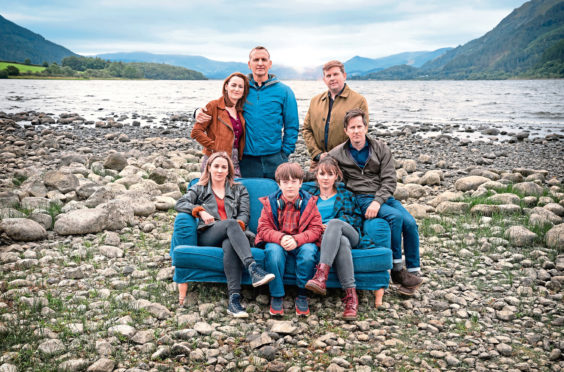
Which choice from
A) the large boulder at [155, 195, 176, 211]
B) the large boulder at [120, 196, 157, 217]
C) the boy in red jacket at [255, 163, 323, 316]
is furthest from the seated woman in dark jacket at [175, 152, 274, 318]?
the large boulder at [155, 195, 176, 211]

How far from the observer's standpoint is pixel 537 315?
197 inches

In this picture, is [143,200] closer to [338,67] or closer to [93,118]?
[338,67]

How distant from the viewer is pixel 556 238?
6953 millimetres

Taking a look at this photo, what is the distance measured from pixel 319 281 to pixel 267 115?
2.99 m

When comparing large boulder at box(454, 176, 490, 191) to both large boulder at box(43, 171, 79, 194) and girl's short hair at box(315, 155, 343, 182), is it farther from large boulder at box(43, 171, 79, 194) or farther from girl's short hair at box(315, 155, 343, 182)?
large boulder at box(43, 171, 79, 194)

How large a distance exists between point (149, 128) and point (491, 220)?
21700mm

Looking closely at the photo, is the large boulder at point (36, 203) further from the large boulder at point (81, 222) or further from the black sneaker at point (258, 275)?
the black sneaker at point (258, 275)

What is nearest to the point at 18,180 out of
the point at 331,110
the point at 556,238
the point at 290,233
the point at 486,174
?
the point at 331,110

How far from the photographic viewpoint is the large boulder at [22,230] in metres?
6.96

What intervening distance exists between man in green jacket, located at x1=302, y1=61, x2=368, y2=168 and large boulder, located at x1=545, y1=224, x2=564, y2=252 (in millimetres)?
3831

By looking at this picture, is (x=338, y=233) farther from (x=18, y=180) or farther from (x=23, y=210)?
(x=18, y=180)

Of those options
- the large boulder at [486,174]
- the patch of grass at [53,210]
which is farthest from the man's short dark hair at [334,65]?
the large boulder at [486,174]

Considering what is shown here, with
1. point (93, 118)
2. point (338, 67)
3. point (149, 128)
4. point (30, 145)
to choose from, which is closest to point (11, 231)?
point (338, 67)

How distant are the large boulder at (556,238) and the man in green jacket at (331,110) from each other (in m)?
3.83
